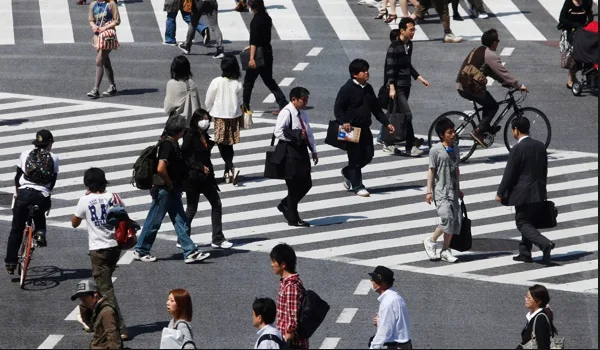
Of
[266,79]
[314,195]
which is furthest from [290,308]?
[266,79]

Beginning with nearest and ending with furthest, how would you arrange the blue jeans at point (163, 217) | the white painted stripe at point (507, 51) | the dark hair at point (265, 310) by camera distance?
the dark hair at point (265, 310), the blue jeans at point (163, 217), the white painted stripe at point (507, 51)

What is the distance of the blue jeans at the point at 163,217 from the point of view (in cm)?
1595

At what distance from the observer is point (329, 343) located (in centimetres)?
1352

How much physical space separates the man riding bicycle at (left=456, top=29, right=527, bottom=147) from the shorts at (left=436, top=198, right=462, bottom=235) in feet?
15.2

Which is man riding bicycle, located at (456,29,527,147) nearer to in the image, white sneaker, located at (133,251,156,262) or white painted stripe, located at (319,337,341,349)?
white sneaker, located at (133,251,156,262)

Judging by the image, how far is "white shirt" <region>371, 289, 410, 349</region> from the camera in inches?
464

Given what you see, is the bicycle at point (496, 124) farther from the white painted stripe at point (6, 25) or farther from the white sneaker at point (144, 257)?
the white painted stripe at point (6, 25)

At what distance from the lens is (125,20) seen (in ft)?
99.1

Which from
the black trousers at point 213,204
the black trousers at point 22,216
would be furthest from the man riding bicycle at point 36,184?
the black trousers at point 213,204

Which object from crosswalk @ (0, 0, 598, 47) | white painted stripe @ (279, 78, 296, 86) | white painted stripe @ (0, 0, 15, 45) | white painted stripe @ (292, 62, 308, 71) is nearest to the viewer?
white painted stripe @ (279, 78, 296, 86)

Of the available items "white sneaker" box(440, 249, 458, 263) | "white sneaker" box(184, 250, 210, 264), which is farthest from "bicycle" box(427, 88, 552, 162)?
"white sneaker" box(184, 250, 210, 264)

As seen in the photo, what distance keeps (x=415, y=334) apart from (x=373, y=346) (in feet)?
6.82

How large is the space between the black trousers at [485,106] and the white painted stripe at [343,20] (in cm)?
801

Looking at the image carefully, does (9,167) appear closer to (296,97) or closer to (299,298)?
(296,97)
